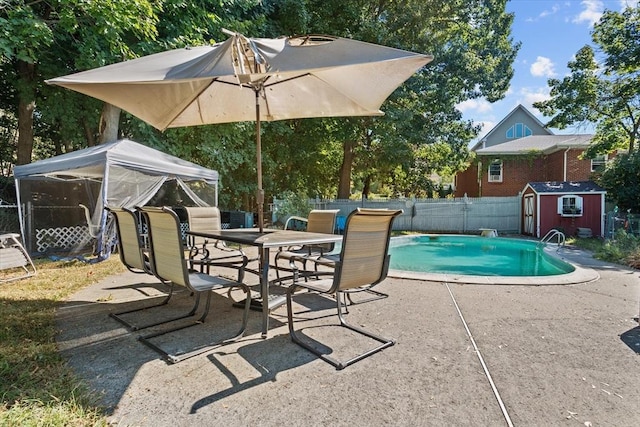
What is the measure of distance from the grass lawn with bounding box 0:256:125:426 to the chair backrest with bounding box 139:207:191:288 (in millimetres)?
846

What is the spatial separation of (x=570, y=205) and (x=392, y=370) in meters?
12.7

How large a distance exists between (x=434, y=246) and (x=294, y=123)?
8.32 meters

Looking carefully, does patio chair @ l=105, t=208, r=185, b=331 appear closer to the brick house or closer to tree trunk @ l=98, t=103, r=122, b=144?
tree trunk @ l=98, t=103, r=122, b=144

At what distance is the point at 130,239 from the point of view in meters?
3.26

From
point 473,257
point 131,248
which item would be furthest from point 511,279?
point 473,257

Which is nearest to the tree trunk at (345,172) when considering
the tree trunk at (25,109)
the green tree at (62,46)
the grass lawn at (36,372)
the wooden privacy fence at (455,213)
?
the wooden privacy fence at (455,213)

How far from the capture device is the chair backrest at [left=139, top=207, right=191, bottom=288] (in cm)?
249

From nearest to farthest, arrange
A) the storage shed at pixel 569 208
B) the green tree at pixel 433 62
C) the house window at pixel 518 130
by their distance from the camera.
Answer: the storage shed at pixel 569 208 → the green tree at pixel 433 62 → the house window at pixel 518 130

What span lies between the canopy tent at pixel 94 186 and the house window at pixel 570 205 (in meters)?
11.6

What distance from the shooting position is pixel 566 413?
5.87 ft

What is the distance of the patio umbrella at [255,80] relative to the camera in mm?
2592

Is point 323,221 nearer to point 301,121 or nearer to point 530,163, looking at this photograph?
point 301,121

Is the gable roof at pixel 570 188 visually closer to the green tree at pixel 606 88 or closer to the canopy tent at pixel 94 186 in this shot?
the green tree at pixel 606 88

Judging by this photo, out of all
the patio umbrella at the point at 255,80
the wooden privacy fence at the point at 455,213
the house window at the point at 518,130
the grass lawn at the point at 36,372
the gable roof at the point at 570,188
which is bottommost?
the grass lawn at the point at 36,372
